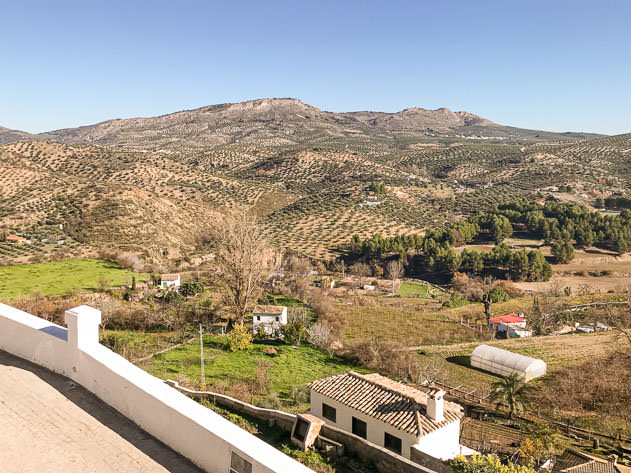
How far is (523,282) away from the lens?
5991 cm

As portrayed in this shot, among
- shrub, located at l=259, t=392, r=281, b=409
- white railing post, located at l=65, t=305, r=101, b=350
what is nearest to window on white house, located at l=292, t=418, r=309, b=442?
shrub, located at l=259, t=392, r=281, b=409

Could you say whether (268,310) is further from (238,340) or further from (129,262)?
(129,262)

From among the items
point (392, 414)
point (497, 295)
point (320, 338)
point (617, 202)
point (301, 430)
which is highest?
point (617, 202)

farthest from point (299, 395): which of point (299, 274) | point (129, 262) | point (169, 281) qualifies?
point (299, 274)

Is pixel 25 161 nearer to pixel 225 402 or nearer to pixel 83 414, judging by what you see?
pixel 225 402

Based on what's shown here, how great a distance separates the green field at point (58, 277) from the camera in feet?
97.6

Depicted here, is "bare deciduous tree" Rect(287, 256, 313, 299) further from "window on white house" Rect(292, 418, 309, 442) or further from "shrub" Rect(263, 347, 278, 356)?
"window on white house" Rect(292, 418, 309, 442)

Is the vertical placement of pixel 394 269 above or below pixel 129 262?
below

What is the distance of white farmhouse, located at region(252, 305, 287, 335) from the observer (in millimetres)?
30453

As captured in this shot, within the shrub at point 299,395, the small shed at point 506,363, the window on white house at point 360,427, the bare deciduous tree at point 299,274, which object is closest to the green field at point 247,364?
the shrub at point 299,395

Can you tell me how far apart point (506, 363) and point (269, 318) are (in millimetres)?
15481

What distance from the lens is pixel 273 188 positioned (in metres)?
97.6

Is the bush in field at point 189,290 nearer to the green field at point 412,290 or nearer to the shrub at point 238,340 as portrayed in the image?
the shrub at point 238,340

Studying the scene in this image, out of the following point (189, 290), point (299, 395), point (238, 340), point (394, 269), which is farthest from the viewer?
point (394, 269)
